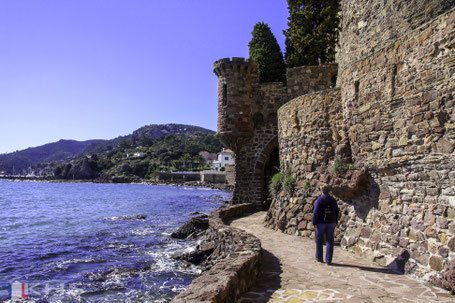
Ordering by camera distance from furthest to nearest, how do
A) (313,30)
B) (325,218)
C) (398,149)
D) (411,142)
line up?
(313,30)
(325,218)
(398,149)
(411,142)

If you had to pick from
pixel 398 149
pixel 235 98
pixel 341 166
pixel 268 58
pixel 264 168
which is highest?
pixel 268 58

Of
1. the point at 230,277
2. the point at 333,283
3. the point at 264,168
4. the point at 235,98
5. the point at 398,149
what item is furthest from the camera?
the point at 264,168

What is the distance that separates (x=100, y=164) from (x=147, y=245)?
135258mm

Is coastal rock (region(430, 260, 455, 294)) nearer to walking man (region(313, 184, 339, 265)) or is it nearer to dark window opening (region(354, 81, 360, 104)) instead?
walking man (region(313, 184, 339, 265))

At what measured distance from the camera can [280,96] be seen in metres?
19.8

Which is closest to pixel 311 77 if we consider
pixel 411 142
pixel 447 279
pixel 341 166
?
pixel 341 166

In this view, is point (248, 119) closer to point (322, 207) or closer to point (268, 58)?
point (268, 58)

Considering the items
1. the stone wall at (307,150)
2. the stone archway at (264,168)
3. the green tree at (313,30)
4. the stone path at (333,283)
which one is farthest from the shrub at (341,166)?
the green tree at (313,30)

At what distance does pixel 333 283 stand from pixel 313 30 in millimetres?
18357

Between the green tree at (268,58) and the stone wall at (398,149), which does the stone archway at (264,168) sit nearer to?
the green tree at (268,58)

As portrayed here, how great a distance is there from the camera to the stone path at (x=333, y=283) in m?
5.31

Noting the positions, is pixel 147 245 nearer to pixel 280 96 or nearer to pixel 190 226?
pixel 190 226

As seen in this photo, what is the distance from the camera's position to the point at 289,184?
11312mm

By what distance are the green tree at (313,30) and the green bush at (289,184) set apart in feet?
37.3
